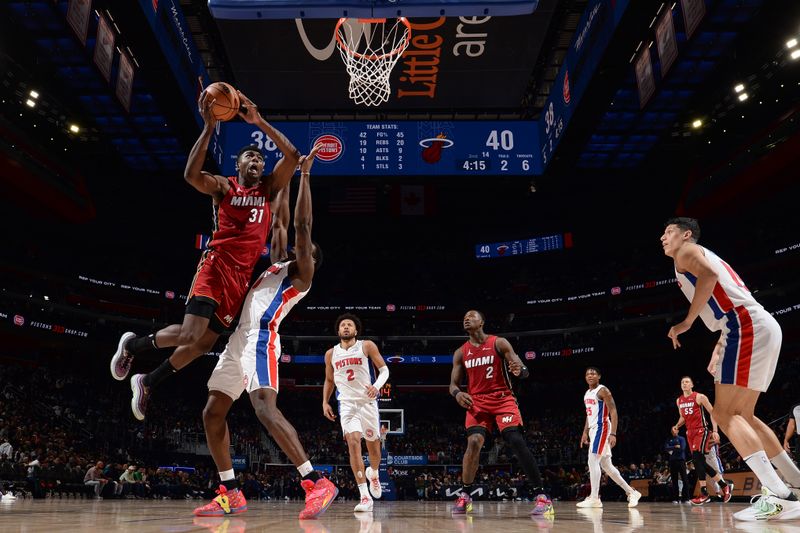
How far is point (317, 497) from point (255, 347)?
1.09 m

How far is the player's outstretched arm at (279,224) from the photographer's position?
16.5ft

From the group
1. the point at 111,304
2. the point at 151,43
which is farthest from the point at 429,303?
the point at 151,43

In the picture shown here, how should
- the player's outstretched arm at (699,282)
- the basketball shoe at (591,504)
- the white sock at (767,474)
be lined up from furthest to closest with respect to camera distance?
the basketball shoe at (591,504) → the player's outstretched arm at (699,282) → the white sock at (767,474)

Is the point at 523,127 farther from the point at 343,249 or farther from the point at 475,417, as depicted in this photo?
the point at 343,249

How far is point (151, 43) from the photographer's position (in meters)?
11.8

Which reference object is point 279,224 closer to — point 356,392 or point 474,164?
point 356,392

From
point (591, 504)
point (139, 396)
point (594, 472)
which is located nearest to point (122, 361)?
point (139, 396)

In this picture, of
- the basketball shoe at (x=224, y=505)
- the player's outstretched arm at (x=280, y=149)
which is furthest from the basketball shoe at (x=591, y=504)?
the player's outstretched arm at (x=280, y=149)

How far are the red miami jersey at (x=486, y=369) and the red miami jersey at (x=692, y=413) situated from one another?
19.4 ft

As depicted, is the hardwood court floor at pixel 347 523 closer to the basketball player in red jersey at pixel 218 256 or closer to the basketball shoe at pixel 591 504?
the basketball player in red jersey at pixel 218 256

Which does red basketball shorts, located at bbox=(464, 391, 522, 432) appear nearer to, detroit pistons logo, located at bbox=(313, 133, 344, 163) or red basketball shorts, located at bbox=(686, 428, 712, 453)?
red basketball shorts, located at bbox=(686, 428, 712, 453)

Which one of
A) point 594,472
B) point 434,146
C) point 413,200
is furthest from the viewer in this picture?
point 413,200

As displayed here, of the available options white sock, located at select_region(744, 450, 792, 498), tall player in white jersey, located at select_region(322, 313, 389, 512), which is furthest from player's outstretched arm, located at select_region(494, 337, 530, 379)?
white sock, located at select_region(744, 450, 792, 498)

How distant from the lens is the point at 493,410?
6.62 meters
